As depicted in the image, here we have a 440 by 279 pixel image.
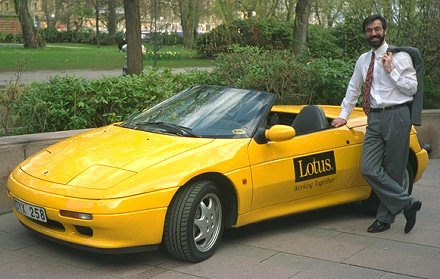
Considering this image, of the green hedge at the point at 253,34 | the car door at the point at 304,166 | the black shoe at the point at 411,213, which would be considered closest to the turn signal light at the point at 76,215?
the car door at the point at 304,166

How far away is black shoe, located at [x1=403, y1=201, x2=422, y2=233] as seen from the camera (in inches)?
217

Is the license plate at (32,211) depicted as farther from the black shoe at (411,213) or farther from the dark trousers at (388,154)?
the black shoe at (411,213)

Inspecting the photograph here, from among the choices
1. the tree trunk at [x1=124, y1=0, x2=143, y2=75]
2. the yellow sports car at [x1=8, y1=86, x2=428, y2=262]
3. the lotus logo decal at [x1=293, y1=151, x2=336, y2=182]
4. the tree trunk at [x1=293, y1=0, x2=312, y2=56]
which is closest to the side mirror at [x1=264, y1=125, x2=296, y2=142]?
the yellow sports car at [x1=8, y1=86, x2=428, y2=262]

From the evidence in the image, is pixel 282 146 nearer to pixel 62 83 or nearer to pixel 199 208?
pixel 199 208

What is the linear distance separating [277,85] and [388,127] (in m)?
4.49

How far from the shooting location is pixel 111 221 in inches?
168

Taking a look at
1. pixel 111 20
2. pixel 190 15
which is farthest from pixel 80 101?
pixel 111 20

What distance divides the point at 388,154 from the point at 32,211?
3.06 metres

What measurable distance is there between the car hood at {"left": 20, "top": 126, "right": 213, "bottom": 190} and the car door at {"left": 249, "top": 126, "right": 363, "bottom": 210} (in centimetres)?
52

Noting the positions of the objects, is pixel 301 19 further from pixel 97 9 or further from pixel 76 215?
pixel 97 9

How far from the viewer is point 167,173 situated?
455cm

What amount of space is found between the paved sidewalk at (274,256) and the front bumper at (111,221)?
0.24 meters

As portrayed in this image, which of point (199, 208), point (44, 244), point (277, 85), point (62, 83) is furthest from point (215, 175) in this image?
point (277, 85)

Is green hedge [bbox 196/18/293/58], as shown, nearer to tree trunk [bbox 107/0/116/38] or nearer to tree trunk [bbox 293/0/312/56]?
tree trunk [bbox 293/0/312/56]
